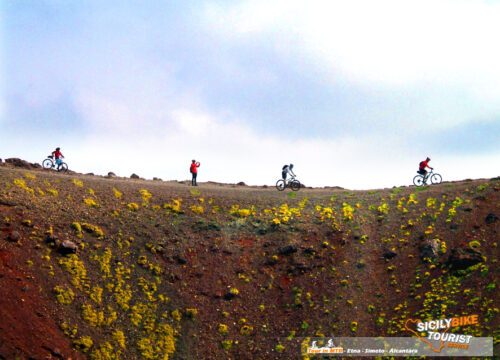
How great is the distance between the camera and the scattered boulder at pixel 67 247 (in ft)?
82.1

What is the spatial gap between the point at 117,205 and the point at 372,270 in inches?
733

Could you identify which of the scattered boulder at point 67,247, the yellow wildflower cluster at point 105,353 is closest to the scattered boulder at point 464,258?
the yellow wildflower cluster at point 105,353

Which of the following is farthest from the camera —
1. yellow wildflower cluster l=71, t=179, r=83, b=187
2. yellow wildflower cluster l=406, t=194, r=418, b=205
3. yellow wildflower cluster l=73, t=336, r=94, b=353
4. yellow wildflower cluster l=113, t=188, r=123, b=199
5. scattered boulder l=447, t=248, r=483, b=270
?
yellow wildflower cluster l=406, t=194, r=418, b=205

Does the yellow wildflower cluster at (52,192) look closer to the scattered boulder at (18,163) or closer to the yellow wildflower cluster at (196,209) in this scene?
the yellow wildflower cluster at (196,209)

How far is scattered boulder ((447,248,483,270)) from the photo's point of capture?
84.1 feet

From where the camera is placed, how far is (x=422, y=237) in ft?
97.5

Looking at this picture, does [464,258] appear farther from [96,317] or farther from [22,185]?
[22,185]

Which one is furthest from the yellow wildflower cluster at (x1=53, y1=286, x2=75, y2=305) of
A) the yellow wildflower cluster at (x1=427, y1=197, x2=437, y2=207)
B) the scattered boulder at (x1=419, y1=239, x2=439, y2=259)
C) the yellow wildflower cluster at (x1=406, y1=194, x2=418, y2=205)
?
the yellow wildflower cluster at (x1=427, y1=197, x2=437, y2=207)

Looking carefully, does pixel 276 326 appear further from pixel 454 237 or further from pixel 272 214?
pixel 454 237

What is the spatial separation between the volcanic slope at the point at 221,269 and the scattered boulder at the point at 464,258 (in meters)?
0.06

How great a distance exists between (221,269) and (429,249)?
13816mm

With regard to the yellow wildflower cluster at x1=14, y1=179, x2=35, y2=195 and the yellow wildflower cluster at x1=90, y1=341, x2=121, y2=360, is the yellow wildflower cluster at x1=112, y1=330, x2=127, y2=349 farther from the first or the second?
the yellow wildflower cluster at x1=14, y1=179, x2=35, y2=195

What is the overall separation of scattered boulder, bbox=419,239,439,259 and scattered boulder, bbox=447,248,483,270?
131 cm

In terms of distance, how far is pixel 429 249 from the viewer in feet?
92.2
